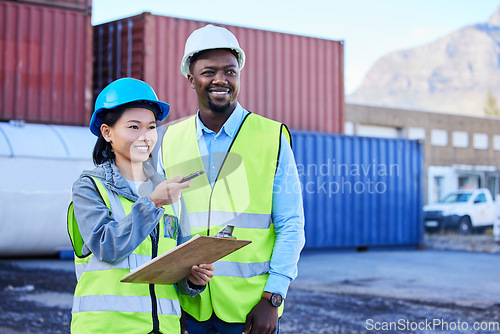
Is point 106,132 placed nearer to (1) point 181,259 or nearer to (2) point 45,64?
(1) point 181,259

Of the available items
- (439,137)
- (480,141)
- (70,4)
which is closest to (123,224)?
(70,4)

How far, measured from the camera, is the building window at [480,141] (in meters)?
36.0

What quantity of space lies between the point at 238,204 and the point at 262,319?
1.28ft

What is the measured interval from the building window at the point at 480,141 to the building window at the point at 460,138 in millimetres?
729

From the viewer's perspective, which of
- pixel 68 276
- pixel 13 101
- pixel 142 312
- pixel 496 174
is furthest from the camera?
pixel 496 174

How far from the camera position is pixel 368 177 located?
15.1 m

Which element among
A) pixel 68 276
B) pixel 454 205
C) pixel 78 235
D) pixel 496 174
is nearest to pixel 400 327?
pixel 78 235

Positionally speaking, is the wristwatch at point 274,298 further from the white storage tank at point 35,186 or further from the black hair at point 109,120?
the white storage tank at point 35,186

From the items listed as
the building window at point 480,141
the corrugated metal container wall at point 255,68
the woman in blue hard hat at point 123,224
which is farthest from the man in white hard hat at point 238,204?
the building window at point 480,141

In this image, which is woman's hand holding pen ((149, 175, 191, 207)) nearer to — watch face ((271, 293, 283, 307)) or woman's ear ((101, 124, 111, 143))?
woman's ear ((101, 124, 111, 143))

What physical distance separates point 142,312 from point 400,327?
4389 millimetres

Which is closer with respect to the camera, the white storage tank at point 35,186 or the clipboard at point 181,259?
the clipboard at point 181,259

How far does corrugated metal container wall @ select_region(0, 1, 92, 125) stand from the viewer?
11.6 m

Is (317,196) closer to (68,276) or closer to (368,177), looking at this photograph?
(368,177)
